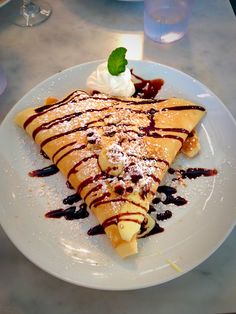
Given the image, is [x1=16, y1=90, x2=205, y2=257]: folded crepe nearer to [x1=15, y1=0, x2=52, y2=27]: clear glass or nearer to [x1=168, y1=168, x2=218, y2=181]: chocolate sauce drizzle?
[x1=168, y1=168, x2=218, y2=181]: chocolate sauce drizzle

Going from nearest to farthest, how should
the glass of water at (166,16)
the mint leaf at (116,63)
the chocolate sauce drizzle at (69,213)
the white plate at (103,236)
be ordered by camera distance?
the white plate at (103,236)
the chocolate sauce drizzle at (69,213)
the mint leaf at (116,63)
the glass of water at (166,16)

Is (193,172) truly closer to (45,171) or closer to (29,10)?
(45,171)

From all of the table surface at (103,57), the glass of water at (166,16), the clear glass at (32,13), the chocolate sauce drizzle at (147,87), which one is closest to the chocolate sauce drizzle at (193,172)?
the table surface at (103,57)

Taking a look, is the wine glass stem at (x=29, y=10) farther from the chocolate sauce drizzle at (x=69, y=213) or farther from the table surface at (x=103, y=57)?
the chocolate sauce drizzle at (x=69, y=213)

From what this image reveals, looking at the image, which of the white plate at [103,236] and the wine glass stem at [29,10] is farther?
the wine glass stem at [29,10]

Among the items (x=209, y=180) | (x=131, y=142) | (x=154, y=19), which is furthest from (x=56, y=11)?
(x=209, y=180)

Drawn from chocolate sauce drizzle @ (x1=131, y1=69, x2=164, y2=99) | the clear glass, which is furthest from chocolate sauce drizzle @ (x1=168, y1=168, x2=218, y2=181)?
the clear glass

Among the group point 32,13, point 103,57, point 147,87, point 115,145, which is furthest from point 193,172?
point 32,13
